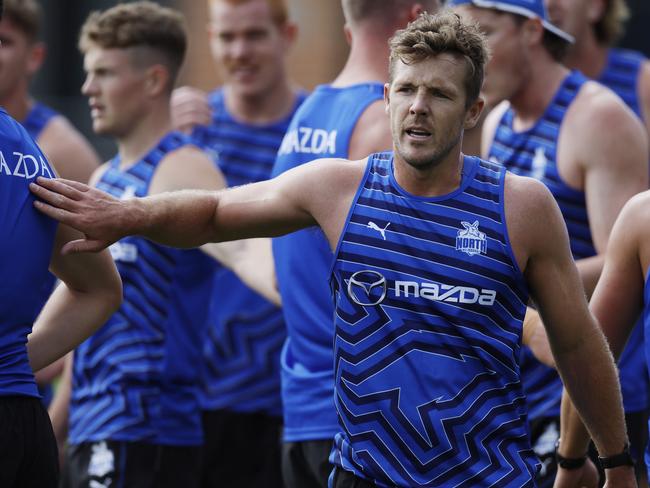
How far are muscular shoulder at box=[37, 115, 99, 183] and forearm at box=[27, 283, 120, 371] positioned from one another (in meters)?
2.96

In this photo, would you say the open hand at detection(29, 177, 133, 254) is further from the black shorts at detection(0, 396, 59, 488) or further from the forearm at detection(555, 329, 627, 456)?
the forearm at detection(555, 329, 627, 456)

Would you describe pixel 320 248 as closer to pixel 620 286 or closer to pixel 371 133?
pixel 371 133

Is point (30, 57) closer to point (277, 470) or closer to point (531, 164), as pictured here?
point (277, 470)

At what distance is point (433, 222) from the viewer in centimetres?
388

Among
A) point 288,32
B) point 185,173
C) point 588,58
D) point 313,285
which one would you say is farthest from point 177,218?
point 288,32

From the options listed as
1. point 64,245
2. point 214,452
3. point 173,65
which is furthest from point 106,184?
point 64,245

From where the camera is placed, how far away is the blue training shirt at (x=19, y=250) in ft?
12.4

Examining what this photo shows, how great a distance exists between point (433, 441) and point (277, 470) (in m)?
3.05

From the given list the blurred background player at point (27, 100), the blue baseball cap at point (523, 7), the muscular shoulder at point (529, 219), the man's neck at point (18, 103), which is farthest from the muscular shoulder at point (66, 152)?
the muscular shoulder at point (529, 219)

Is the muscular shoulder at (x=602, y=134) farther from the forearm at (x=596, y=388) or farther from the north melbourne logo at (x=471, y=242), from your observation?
the north melbourne logo at (x=471, y=242)

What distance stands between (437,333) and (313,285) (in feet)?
4.04

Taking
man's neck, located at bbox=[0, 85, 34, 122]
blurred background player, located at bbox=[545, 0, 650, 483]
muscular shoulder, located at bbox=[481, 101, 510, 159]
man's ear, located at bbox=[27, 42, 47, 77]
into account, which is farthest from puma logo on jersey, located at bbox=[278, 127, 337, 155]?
man's ear, located at bbox=[27, 42, 47, 77]

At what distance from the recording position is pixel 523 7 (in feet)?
18.8

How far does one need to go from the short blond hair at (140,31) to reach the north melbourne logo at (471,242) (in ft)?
9.51
